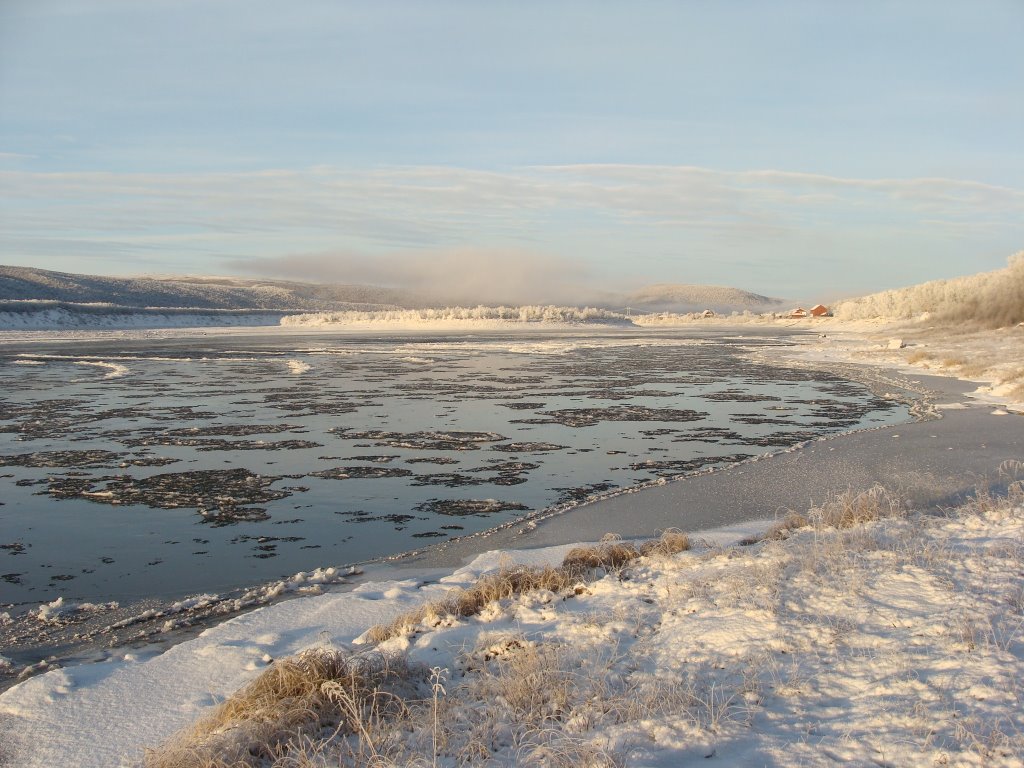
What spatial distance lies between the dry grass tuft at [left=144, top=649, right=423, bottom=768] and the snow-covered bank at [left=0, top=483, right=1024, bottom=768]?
0.26 metres

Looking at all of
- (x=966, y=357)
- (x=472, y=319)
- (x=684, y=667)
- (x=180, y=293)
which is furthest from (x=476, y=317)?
(x=684, y=667)

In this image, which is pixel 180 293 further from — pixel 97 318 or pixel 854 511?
pixel 854 511

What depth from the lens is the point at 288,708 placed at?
4.30m

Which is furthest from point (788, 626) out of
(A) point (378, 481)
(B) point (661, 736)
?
(A) point (378, 481)

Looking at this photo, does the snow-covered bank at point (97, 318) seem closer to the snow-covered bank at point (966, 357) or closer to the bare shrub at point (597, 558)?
the snow-covered bank at point (966, 357)

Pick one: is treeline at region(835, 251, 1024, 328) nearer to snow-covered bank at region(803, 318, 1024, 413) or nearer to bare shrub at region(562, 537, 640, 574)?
snow-covered bank at region(803, 318, 1024, 413)

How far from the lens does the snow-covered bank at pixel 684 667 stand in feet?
12.7

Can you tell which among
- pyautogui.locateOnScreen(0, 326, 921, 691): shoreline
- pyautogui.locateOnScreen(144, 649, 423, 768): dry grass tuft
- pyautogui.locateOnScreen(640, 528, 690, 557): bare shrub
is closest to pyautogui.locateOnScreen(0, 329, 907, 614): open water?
pyautogui.locateOnScreen(0, 326, 921, 691): shoreline

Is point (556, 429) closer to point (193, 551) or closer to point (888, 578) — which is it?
point (193, 551)

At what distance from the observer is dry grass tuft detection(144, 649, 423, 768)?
3.93m

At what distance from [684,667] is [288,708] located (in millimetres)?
2156

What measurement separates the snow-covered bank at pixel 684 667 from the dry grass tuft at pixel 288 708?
10.3 inches

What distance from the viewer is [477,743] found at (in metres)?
3.92

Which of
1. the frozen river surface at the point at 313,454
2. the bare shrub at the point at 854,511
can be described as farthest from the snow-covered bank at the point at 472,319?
the bare shrub at the point at 854,511
